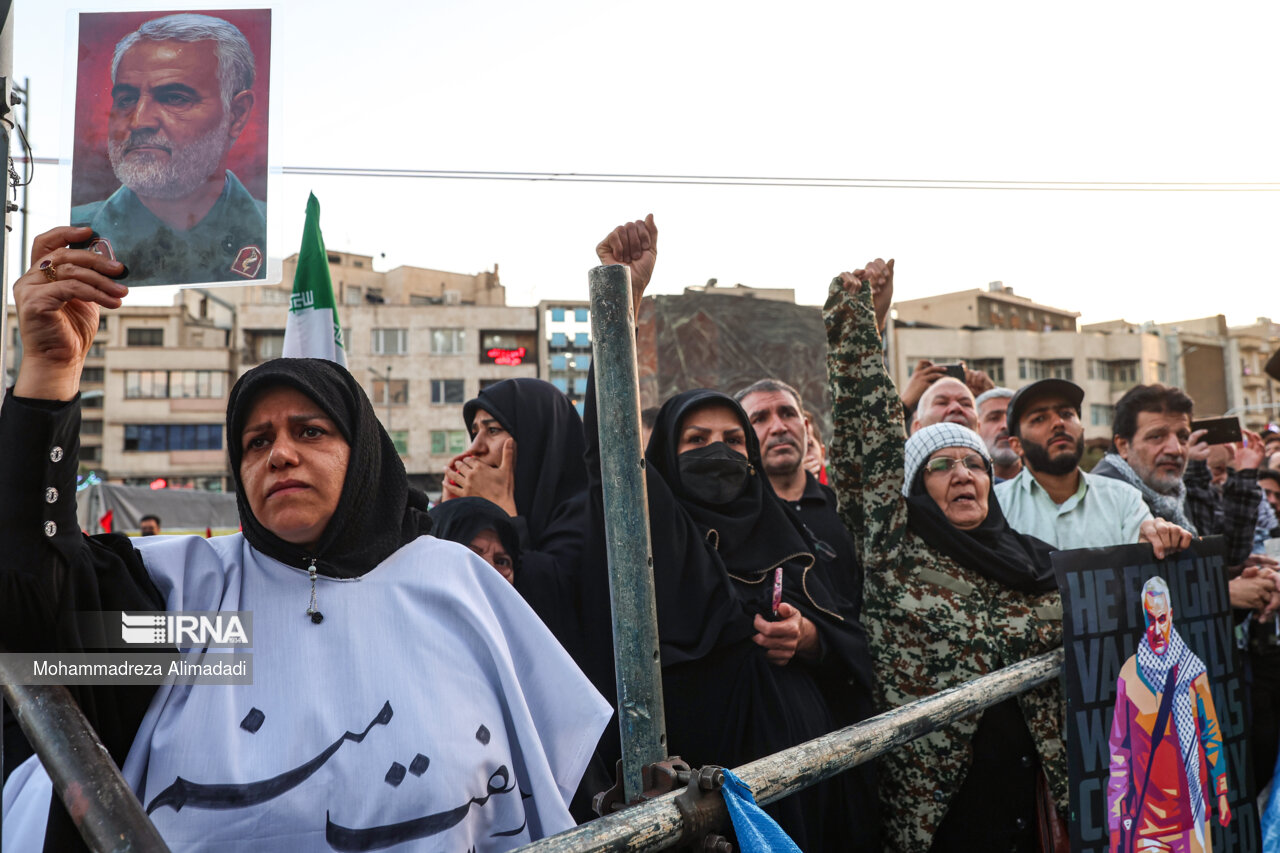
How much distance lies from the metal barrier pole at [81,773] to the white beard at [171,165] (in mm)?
762

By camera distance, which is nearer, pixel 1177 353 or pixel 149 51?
pixel 149 51

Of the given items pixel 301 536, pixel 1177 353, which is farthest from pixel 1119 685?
pixel 1177 353

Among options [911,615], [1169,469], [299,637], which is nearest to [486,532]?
[299,637]

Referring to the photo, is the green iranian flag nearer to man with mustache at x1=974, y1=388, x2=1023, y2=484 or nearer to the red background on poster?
the red background on poster

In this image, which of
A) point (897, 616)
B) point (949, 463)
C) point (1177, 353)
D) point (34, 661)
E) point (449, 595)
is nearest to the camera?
point (34, 661)

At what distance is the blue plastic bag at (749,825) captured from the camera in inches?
59.4

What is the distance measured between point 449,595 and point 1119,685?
7.03ft

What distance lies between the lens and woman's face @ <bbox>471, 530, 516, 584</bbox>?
2769mm

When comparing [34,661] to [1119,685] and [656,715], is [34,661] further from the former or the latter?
[1119,685]

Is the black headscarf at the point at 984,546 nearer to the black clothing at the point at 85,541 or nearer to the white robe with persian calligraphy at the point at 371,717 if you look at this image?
the white robe with persian calligraphy at the point at 371,717

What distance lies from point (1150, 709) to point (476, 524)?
2.11 meters

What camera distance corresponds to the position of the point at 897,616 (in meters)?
2.86

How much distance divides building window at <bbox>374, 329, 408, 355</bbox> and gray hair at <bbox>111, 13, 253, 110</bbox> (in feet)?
174

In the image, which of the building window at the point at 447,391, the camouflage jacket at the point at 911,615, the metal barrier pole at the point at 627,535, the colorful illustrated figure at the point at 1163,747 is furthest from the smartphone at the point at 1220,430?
the building window at the point at 447,391
